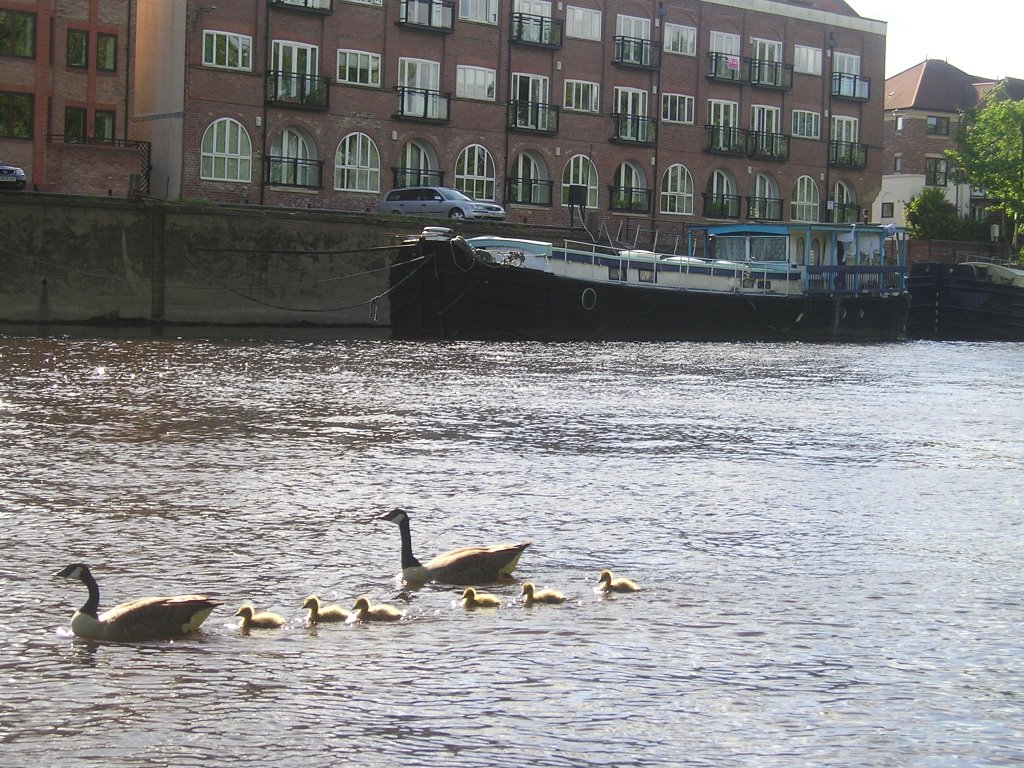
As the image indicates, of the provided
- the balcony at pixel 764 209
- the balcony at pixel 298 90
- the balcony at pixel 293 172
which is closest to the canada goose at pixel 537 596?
the balcony at pixel 293 172

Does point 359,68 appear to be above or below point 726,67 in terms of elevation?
below

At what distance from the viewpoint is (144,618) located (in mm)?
8125

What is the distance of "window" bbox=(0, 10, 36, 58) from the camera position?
55.6 m

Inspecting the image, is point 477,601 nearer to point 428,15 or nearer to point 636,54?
point 428,15

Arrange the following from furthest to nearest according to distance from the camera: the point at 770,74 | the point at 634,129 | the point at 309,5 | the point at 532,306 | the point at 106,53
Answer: the point at 770,74, the point at 634,129, the point at 106,53, the point at 309,5, the point at 532,306

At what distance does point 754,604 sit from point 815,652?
1.15 m

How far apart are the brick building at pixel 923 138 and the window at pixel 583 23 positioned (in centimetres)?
4782

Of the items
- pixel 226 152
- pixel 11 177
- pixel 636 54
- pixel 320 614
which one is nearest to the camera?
pixel 320 614

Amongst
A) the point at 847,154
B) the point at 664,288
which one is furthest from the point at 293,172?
the point at 847,154

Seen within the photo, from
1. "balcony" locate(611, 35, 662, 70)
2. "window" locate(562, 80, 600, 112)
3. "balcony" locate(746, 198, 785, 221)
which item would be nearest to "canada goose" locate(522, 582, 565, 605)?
"window" locate(562, 80, 600, 112)

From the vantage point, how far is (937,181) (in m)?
109

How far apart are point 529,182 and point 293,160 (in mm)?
10963

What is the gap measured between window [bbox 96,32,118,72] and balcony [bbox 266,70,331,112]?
256 inches

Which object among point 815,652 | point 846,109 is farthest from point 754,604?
point 846,109
